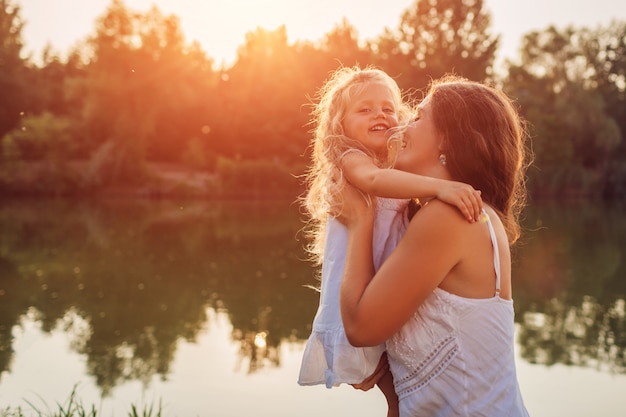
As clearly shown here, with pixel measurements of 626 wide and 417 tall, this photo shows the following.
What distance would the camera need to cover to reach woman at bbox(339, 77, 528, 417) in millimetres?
1728

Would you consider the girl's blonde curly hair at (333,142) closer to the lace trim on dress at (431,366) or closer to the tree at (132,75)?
the lace trim on dress at (431,366)

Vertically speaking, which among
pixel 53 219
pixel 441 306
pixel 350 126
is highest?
pixel 53 219

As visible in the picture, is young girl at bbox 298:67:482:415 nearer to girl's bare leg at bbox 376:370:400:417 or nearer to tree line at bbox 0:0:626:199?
girl's bare leg at bbox 376:370:400:417

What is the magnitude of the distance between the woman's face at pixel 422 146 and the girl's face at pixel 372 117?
0.55m

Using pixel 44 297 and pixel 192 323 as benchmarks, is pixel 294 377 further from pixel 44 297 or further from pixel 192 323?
pixel 44 297

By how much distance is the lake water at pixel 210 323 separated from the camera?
25.2 ft

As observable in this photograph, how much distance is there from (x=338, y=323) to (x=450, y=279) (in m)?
0.45

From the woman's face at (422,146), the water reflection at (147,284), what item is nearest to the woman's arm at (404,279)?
the woman's face at (422,146)

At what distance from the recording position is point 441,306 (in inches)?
69.7

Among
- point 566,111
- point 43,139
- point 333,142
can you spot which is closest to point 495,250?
point 333,142

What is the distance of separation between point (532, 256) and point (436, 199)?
17984 mm

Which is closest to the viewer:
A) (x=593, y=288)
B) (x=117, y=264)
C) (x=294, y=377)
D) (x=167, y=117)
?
(x=294, y=377)

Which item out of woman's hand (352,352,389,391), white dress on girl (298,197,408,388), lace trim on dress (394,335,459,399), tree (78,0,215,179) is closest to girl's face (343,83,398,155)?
white dress on girl (298,197,408,388)

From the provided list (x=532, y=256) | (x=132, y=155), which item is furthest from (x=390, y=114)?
(x=132, y=155)
